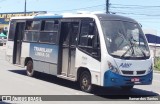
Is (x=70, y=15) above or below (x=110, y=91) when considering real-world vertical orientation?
above

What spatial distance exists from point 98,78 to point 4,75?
21.2ft

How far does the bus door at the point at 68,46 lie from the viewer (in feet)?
47.5

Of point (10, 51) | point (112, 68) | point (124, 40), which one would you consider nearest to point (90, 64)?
point (112, 68)

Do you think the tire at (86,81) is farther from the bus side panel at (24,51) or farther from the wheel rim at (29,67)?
the bus side panel at (24,51)

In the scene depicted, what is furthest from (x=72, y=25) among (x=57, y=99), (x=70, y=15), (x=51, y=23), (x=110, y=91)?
(x=57, y=99)

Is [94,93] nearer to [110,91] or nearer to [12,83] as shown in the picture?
[110,91]

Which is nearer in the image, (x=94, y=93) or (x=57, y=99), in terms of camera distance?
(x=57, y=99)

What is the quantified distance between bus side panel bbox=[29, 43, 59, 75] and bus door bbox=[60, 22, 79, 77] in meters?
0.41

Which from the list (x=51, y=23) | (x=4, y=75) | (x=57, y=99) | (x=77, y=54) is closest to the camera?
(x=57, y=99)

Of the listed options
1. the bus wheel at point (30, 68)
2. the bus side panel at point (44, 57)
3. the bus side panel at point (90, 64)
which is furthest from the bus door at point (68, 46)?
the bus wheel at point (30, 68)

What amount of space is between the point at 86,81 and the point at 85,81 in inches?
2.8

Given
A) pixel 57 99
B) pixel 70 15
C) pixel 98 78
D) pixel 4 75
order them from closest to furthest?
pixel 57 99, pixel 98 78, pixel 70 15, pixel 4 75

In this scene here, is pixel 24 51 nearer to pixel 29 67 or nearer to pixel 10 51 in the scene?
pixel 29 67

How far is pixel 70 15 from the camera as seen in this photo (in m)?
15.0
